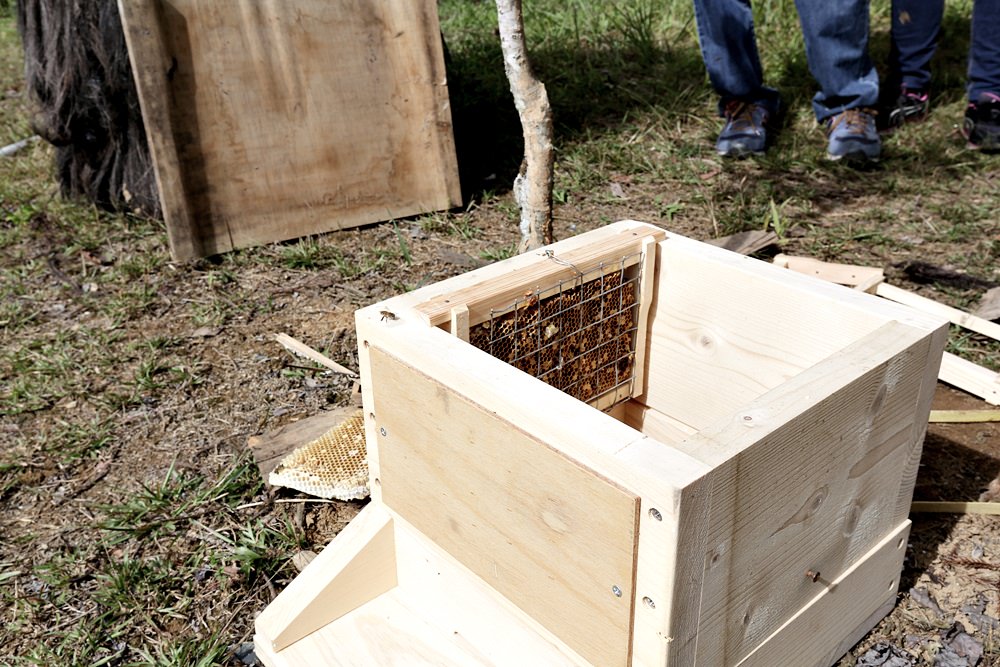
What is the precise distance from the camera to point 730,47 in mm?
4133

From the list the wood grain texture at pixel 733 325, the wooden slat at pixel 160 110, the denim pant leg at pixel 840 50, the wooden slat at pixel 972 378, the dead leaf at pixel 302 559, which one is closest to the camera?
the wood grain texture at pixel 733 325

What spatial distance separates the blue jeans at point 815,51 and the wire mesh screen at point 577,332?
8.67 ft

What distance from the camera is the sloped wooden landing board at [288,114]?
3.20m

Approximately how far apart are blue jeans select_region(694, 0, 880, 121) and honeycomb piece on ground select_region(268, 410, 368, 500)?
2849 millimetres

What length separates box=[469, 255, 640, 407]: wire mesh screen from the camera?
1727 mm

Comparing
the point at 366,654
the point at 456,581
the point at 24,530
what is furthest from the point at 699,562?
the point at 24,530

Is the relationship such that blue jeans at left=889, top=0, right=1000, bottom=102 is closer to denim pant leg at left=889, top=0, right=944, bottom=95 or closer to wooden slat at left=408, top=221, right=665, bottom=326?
denim pant leg at left=889, top=0, right=944, bottom=95

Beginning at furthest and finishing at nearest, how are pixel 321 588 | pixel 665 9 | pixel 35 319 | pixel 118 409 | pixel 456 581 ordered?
pixel 665 9
pixel 35 319
pixel 118 409
pixel 321 588
pixel 456 581

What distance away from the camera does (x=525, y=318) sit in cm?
175

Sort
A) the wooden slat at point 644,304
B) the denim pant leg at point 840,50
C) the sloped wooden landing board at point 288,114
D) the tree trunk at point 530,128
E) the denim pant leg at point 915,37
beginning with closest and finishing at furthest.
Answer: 1. the wooden slat at point 644,304
2. the tree trunk at point 530,128
3. the sloped wooden landing board at point 288,114
4. the denim pant leg at point 840,50
5. the denim pant leg at point 915,37

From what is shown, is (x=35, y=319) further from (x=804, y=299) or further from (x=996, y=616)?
(x=996, y=616)

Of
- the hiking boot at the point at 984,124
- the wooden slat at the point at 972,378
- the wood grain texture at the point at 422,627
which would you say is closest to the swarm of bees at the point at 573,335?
the wood grain texture at the point at 422,627

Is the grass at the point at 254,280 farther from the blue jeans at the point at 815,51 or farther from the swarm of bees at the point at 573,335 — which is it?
the swarm of bees at the point at 573,335

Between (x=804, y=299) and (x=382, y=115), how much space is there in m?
2.39
